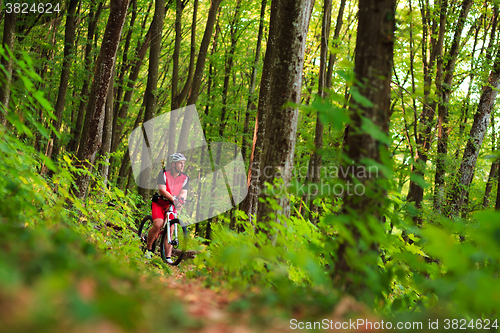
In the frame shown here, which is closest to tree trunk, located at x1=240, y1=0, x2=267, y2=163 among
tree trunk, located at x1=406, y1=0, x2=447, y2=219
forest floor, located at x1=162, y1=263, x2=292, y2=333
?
tree trunk, located at x1=406, y1=0, x2=447, y2=219

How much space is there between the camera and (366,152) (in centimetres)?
289

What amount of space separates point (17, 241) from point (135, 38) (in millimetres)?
15089

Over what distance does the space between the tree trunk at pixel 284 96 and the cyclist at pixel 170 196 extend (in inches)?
102

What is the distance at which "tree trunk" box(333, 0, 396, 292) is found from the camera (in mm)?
2852

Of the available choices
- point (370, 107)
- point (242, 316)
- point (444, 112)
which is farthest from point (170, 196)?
point (444, 112)

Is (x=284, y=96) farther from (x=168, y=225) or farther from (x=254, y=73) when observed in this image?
(x=254, y=73)

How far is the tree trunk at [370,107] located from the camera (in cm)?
285

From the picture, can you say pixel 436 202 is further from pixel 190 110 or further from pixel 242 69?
pixel 242 69

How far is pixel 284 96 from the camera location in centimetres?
503

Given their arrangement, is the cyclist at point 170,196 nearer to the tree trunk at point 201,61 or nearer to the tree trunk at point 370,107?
the tree trunk at point 370,107

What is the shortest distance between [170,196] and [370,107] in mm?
4873

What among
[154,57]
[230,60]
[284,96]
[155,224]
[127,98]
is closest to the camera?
[284,96]

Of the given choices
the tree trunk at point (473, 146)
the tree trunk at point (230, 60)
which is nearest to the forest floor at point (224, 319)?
the tree trunk at point (473, 146)

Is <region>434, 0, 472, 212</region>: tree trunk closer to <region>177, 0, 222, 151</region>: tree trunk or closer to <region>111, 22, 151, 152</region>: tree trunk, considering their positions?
<region>177, 0, 222, 151</region>: tree trunk
